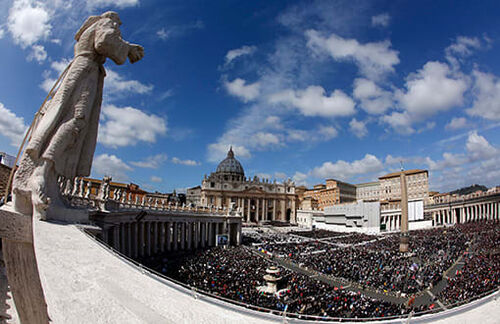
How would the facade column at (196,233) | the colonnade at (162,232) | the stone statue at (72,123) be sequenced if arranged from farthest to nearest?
the facade column at (196,233) < the colonnade at (162,232) < the stone statue at (72,123)

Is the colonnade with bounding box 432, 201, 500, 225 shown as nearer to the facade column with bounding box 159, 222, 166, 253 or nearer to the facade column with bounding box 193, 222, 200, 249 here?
the facade column with bounding box 193, 222, 200, 249

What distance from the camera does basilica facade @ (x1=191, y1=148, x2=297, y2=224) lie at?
348ft

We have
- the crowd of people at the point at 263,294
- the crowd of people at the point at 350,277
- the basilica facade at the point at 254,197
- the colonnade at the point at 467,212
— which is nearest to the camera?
the crowd of people at the point at 263,294

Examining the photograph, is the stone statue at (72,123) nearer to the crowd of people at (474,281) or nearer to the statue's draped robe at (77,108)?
the statue's draped robe at (77,108)

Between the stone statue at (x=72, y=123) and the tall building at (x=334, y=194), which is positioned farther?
the tall building at (x=334, y=194)

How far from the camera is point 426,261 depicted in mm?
29562

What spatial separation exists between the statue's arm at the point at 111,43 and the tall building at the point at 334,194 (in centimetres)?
10989

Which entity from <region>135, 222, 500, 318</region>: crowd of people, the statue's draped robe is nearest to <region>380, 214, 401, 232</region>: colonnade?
<region>135, 222, 500, 318</region>: crowd of people

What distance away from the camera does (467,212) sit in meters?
70.6

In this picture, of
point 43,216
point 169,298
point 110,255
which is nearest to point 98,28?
point 43,216

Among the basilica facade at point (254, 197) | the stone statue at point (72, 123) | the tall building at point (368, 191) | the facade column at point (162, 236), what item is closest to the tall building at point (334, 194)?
the tall building at point (368, 191)

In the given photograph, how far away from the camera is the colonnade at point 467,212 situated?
6238 cm

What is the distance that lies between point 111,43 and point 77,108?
2.37 meters

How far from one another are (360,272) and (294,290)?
8651 millimetres
